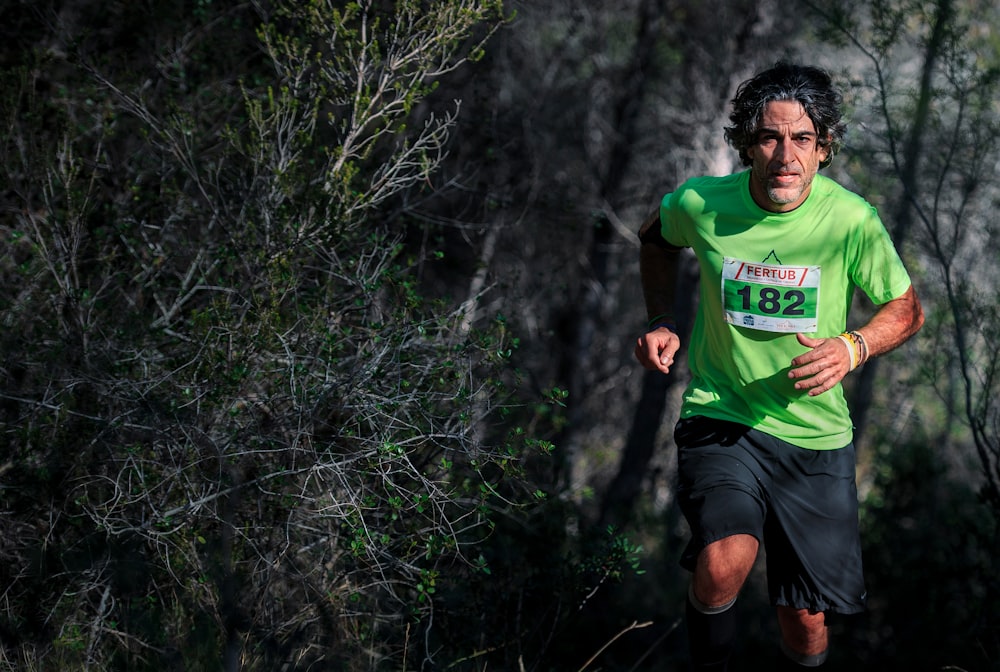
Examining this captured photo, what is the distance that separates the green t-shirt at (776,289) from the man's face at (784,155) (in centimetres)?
6

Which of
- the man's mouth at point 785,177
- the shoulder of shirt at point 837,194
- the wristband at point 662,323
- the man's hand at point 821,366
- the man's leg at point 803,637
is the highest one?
the man's mouth at point 785,177

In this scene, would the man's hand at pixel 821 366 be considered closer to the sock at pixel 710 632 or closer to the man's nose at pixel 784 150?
the man's nose at pixel 784 150

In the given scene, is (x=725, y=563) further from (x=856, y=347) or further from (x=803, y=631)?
(x=856, y=347)

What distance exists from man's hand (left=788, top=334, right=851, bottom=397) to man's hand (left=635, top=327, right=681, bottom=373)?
43 centimetres

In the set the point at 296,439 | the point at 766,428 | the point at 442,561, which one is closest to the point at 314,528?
the point at 296,439

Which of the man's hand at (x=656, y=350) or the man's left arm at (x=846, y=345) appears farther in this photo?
the man's hand at (x=656, y=350)

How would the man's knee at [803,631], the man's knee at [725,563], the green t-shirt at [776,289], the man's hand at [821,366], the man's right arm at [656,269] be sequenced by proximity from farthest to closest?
the man's right arm at [656,269]
the man's knee at [803,631]
the green t-shirt at [776,289]
the man's knee at [725,563]
the man's hand at [821,366]

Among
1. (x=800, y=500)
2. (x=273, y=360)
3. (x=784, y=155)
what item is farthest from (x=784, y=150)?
(x=273, y=360)

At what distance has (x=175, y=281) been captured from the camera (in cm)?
446

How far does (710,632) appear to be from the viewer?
3.34 m

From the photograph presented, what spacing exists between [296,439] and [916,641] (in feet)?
21.9

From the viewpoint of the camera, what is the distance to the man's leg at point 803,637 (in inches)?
140

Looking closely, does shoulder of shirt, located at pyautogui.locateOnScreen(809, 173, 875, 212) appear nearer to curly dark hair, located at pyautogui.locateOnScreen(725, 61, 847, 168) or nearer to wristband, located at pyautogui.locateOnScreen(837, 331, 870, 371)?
curly dark hair, located at pyautogui.locateOnScreen(725, 61, 847, 168)

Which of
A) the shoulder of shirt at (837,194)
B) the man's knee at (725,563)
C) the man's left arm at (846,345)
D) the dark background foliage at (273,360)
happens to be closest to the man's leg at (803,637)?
the man's knee at (725,563)
